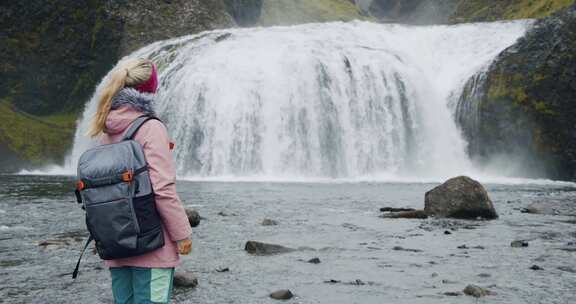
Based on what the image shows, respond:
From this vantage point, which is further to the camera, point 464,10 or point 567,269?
point 464,10

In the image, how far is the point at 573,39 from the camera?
1501 inches

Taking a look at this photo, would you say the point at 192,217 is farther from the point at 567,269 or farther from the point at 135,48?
the point at 135,48

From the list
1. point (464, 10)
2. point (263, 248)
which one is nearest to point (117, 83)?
point (263, 248)

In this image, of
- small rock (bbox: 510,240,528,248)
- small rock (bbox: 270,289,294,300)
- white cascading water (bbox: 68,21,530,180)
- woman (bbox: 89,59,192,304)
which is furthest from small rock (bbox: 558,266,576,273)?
white cascading water (bbox: 68,21,530,180)

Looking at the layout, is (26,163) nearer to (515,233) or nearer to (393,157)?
(393,157)

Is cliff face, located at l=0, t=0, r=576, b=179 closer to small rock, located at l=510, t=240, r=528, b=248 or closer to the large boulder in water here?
the large boulder in water

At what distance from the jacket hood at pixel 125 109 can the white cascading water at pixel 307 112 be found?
30497mm

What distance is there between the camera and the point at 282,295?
336 inches

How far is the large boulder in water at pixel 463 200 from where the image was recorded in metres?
16.6

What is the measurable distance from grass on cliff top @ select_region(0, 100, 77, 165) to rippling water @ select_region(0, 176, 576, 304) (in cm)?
2692

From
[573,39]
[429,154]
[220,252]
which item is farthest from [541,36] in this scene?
[220,252]

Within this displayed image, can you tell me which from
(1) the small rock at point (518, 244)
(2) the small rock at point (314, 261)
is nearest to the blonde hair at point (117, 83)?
(2) the small rock at point (314, 261)

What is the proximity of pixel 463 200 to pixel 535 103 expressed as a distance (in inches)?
975

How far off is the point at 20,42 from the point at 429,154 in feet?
122
